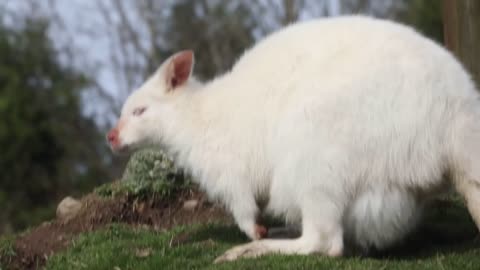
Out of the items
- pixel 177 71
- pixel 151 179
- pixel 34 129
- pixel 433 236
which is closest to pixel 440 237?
pixel 433 236

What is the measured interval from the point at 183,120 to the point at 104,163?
16.7 m

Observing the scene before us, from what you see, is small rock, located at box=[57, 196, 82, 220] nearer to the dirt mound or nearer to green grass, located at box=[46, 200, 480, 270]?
the dirt mound

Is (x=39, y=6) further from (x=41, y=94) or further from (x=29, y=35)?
(x=41, y=94)

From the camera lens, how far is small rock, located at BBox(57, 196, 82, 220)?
8.83 m

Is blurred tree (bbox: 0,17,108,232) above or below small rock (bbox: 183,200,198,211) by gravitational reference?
above

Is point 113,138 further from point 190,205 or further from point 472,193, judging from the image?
point 472,193

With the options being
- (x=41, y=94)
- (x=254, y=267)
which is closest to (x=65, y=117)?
(x=41, y=94)

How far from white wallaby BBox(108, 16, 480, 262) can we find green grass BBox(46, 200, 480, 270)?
25 centimetres

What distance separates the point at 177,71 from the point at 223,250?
1416mm

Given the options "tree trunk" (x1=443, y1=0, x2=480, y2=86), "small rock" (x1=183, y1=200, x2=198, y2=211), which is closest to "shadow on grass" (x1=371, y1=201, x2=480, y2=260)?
"tree trunk" (x1=443, y1=0, x2=480, y2=86)

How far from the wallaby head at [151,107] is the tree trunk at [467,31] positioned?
305 centimetres

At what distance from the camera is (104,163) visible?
915 inches

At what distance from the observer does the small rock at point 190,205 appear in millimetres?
8641

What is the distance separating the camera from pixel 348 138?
226 inches
